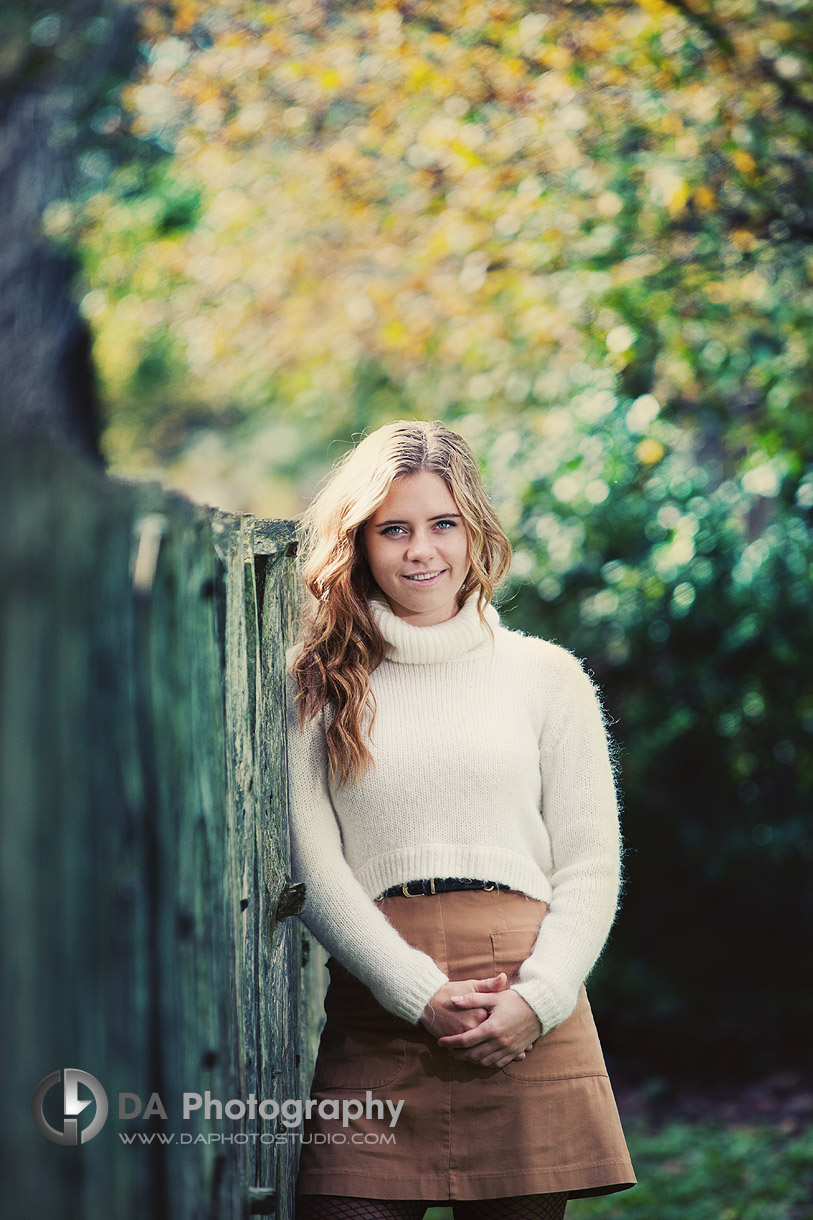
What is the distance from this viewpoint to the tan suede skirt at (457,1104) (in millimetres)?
2174

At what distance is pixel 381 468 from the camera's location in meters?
2.43

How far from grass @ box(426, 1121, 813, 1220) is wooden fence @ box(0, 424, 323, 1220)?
334cm

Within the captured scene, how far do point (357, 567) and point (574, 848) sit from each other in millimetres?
730

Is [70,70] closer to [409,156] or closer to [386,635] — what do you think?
[409,156]

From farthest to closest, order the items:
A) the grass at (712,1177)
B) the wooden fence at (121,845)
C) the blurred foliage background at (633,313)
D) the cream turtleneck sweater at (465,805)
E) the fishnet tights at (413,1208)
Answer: the blurred foliage background at (633,313) → the grass at (712,1177) → the cream turtleneck sweater at (465,805) → the fishnet tights at (413,1208) → the wooden fence at (121,845)

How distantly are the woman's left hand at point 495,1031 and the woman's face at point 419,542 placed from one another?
2.51 feet

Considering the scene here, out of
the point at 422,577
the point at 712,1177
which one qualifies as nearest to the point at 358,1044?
the point at 422,577

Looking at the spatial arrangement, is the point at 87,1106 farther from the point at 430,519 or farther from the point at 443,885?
the point at 430,519

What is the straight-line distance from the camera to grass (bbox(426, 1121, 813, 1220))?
4.66 m

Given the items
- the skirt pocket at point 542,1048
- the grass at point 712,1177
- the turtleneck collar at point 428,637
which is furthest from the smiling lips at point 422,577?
the grass at point 712,1177

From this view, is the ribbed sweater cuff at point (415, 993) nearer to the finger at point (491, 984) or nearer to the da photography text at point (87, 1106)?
the finger at point (491, 984)

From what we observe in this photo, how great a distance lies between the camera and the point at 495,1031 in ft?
7.05

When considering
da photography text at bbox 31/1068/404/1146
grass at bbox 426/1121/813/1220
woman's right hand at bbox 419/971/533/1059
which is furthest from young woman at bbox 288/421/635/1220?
grass at bbox 426/1121/813/1220

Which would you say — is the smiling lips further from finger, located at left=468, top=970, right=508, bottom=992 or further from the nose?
finger, located at left=468, top=970, right=508, bottom=992
